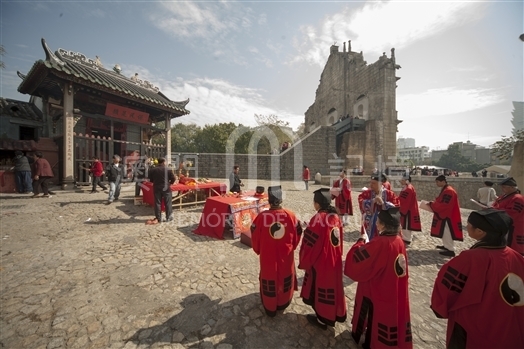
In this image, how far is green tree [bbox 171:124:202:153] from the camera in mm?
41147

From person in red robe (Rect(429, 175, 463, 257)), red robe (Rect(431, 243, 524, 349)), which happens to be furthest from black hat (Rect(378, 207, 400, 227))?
person in red robe (Rect(429, 175, 463, 257))

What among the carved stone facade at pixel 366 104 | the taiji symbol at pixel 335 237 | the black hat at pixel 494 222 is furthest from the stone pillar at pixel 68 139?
the carved stone facade at pixel 366 104

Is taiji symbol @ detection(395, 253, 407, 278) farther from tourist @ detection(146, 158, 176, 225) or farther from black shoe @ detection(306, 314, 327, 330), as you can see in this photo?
tourist @ detection(146, 158, 176, 225)

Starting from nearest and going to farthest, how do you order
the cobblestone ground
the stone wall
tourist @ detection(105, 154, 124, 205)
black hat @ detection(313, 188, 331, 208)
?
the cobblestone ground
black hat @ detection(313, 188, 331, 208)
tourist @ detection(105, 154, 124, 205)
the stone wall

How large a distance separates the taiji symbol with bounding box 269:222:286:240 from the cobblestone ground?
1.04 meters

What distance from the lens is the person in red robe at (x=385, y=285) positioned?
2.01 metres

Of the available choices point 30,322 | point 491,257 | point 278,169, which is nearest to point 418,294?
point 491,257

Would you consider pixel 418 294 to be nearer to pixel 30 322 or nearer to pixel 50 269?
pixel 30 322

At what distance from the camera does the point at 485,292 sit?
1.72 metres

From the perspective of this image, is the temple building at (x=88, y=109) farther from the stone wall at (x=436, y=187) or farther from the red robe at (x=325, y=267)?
the stone wall at (x=436, y=187)

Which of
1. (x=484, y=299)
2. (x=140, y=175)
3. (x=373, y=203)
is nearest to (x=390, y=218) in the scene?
(x=484, y=299)

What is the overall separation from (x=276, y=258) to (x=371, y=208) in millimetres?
2686

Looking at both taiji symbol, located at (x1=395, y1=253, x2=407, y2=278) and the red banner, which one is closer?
taiji symbol, located at (x1=395, y1=253, x2=407, y2=278)

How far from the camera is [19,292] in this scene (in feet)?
9.85
